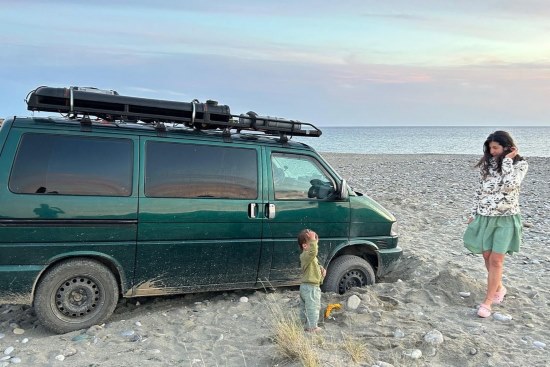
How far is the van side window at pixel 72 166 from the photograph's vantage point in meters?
5.05

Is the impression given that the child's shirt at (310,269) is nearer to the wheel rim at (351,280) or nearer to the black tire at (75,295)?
the wheel rim at (351,280)

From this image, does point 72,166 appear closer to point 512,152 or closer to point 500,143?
point 500,143

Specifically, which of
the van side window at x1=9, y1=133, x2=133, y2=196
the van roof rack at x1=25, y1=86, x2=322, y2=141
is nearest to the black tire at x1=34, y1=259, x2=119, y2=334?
the van side window at x1=9, y1=133, x2=133, y2=196

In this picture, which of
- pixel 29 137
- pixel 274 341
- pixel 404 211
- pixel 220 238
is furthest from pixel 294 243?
pixel 404 211

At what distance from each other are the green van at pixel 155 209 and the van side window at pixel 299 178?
0.04 ft

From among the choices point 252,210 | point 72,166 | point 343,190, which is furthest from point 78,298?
point 343,190

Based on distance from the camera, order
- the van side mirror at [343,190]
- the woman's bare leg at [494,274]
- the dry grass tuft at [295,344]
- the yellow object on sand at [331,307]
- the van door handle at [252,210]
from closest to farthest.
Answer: the dry grass tuft at [295,344] → the yellow object on sand at [331,307] → the woman's bare leg at [494,274] → the van door handle at [252,210] → the van side mirror at [343,190]

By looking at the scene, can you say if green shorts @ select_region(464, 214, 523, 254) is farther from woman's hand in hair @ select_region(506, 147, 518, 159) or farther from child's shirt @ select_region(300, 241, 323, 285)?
child's shirt @ select_region(300, 241, 323, 285)

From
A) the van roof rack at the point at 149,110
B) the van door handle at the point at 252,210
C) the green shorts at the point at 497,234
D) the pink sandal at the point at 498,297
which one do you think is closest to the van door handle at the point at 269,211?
the van door handle at the point at 252,210

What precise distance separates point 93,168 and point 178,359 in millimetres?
2150

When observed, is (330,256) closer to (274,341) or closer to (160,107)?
(274,341)

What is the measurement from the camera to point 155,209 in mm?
5496

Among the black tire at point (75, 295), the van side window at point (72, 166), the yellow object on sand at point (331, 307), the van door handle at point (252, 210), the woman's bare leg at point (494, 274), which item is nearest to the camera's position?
the van side window at point (72, 166)

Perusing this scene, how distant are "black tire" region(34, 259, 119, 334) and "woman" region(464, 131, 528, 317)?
415 cm
